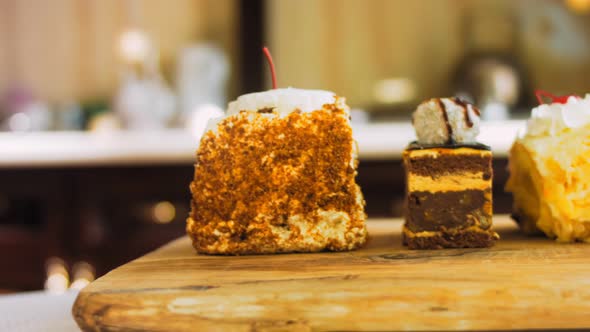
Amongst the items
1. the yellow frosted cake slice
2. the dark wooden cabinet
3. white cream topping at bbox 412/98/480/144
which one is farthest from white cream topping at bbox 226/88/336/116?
the dark wooden cabinet

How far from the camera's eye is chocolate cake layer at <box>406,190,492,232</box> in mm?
1137

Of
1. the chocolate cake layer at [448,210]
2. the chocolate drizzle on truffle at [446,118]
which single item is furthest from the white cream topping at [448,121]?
the chocolate cake layer at [448,210]

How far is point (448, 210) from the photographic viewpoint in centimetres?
114

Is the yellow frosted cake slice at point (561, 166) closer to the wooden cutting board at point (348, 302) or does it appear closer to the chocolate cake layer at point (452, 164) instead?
the chocolate cake layer at point (452, 164)

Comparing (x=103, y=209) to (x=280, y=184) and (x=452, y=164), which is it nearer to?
(x=280, y=184)

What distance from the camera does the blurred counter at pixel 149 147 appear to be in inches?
103

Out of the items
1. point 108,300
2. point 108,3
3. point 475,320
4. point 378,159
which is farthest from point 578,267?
point 108,3

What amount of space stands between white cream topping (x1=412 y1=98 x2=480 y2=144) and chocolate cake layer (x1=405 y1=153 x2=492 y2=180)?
1.7 inches

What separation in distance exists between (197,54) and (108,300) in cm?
239

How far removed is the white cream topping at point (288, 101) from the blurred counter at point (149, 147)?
151 centimetres

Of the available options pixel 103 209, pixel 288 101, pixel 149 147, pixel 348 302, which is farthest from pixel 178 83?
pixel 348 302

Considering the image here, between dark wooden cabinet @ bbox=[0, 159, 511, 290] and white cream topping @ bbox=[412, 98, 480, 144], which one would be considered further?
dark wooden cabinet @ bbox=[0, 159, 511, 290]

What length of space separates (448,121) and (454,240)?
231mm

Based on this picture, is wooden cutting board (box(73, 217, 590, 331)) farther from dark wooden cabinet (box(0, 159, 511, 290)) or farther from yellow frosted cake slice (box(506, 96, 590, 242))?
dark wooden cabinet (box(0, 159, 511, 290))
